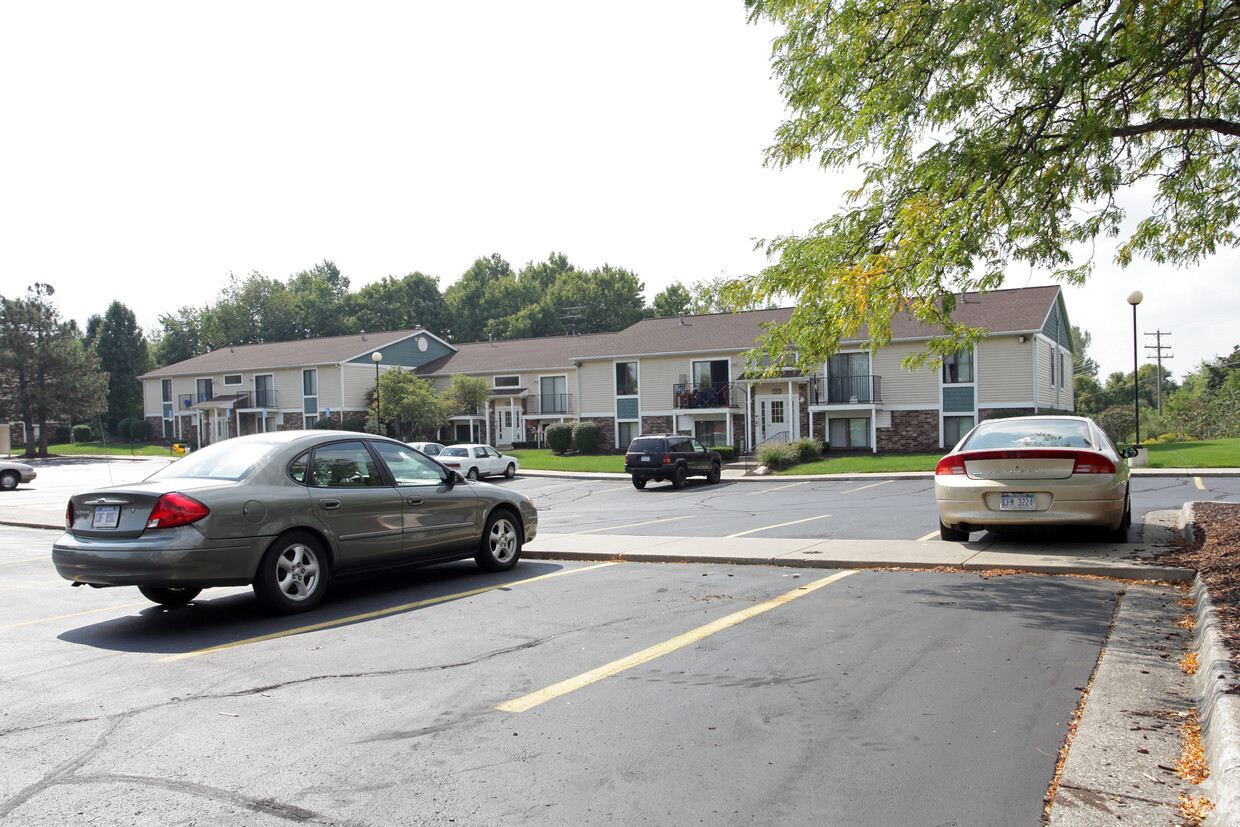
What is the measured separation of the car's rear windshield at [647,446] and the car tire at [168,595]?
19.0m

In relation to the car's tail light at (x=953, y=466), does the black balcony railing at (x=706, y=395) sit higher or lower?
higher

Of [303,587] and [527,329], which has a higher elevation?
[527,329]

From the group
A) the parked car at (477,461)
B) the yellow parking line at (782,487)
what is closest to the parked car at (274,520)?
the yellow parking line at (782,487)

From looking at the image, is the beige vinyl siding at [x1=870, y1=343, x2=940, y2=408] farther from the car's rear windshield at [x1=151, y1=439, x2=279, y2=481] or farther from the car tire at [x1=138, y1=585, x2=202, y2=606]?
the car tire at [x1=138, y1=585, x2=202, y2=606]

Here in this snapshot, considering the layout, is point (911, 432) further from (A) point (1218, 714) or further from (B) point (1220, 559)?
(A) point (1218, 714)

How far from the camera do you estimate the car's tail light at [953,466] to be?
920 centimetres

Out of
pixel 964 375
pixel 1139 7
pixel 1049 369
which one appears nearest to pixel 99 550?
pixel 1139 7

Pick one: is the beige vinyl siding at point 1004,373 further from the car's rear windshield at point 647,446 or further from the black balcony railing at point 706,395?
the car's rear windshield at point 647,446

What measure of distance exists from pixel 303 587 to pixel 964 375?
31696mm

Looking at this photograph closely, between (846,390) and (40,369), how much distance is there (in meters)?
49.9

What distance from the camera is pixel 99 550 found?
21.4 ft

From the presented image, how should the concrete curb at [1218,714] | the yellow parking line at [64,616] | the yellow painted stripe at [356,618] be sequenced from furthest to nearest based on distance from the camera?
the yellow parking line at [64,616] → the yellow painted stripe at [356,618] → the concrete curb at [1218,714]

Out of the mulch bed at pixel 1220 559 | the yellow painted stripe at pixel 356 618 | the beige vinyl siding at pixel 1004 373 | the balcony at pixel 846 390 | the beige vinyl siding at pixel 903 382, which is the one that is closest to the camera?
the mulch bed at pixel 1220 559

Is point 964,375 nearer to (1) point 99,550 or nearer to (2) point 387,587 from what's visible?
(2) point 387,587
